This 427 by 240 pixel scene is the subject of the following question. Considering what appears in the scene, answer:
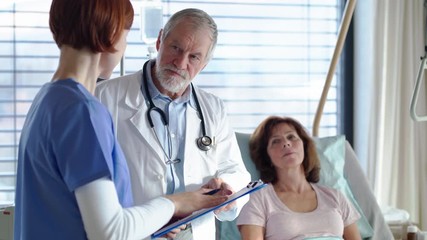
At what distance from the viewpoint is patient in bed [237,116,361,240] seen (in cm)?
251

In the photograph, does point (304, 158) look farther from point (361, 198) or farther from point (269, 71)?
point (269, 71)

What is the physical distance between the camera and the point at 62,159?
1.17 metres

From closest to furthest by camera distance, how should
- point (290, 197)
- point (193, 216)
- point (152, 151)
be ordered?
point (193, 216) < point (152, 151) < point (290, 197)

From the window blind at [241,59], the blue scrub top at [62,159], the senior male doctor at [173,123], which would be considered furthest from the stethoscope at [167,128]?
the window blind at [241,59]

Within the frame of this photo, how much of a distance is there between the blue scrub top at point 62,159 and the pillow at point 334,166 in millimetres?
1737

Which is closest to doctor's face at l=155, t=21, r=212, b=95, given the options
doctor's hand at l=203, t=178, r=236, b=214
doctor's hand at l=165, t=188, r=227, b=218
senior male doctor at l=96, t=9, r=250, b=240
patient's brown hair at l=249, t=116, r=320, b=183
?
senior male doctor at l=96, t=9, r=250, b=240

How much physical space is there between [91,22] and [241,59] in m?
2.25

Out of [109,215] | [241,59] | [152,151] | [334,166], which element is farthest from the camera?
[241,59]

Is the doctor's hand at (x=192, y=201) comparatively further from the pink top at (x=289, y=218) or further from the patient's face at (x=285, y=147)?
the patient's face at (x=285, y=147)

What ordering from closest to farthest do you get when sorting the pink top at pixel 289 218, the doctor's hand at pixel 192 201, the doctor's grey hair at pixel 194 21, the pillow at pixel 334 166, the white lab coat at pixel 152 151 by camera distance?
the doctor's hand at pixel 192 201 → the white lab coat at pixel 152 151 → the doctor's grey hair at pixel 194 21 → the pink top at pixel 289 218 → the pillow at pixel 334 166

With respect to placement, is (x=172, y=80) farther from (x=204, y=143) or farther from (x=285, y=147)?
(x=285, y=147)

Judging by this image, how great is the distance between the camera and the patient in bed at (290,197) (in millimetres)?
2512

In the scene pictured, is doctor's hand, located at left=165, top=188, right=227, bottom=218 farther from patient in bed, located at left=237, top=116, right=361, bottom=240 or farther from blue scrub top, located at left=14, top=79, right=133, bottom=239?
patient in bed, located at left=237, top=116, right=361, bottom=240

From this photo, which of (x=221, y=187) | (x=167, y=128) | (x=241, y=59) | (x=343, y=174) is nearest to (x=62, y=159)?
(x=221, y=187)
